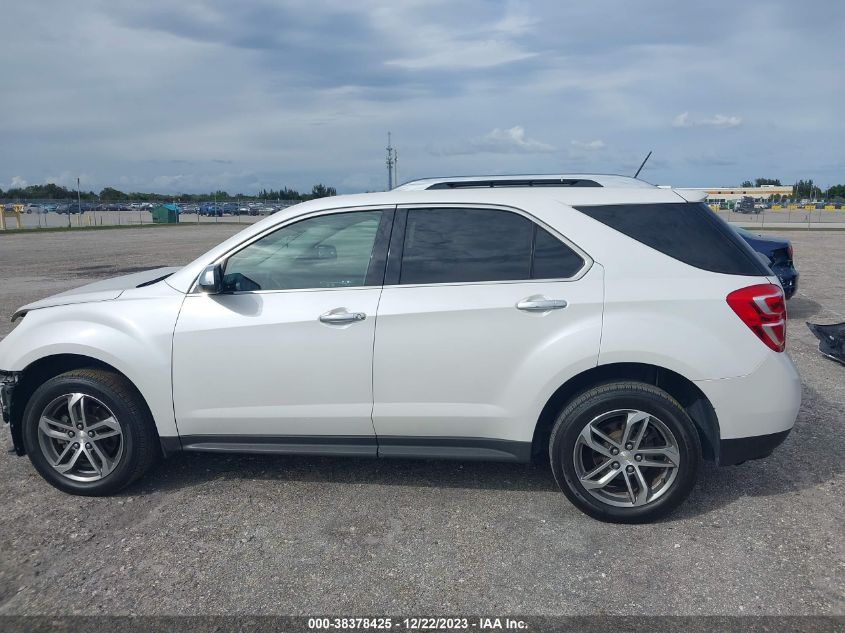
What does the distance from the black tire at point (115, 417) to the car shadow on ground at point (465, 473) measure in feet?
0.58

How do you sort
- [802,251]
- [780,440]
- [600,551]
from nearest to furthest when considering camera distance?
[600,551] → [780,440] → [802,251]

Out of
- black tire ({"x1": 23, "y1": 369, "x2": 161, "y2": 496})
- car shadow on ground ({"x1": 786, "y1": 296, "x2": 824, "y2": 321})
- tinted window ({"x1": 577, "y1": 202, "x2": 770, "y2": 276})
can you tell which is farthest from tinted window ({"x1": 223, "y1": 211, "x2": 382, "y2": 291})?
car shadow on ground ({"x1": 786, "y1": 296, "x2": 824, "y2": 321})

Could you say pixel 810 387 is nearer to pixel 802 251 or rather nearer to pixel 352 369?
pixel 352 369

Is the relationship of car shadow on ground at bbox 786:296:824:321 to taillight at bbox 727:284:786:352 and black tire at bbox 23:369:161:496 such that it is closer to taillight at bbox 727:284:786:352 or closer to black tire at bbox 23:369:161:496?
taillight at bbox 727:284:786:352

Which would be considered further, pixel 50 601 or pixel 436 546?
pixel 436 546

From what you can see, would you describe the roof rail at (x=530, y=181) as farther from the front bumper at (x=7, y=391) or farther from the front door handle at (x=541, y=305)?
the front bumper at (x=7, y=391)

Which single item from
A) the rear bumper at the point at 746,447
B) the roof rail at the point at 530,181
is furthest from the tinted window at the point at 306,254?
the rear bumper at the point at 746,447

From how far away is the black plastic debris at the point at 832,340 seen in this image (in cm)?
708

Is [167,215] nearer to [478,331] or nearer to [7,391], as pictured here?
Answer: [7,391]

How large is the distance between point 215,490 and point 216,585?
1078 mm

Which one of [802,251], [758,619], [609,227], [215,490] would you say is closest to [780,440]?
[758,619]

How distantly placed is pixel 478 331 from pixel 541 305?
1.22 feet

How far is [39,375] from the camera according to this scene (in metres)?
4.27

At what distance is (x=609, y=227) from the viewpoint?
3.78m
